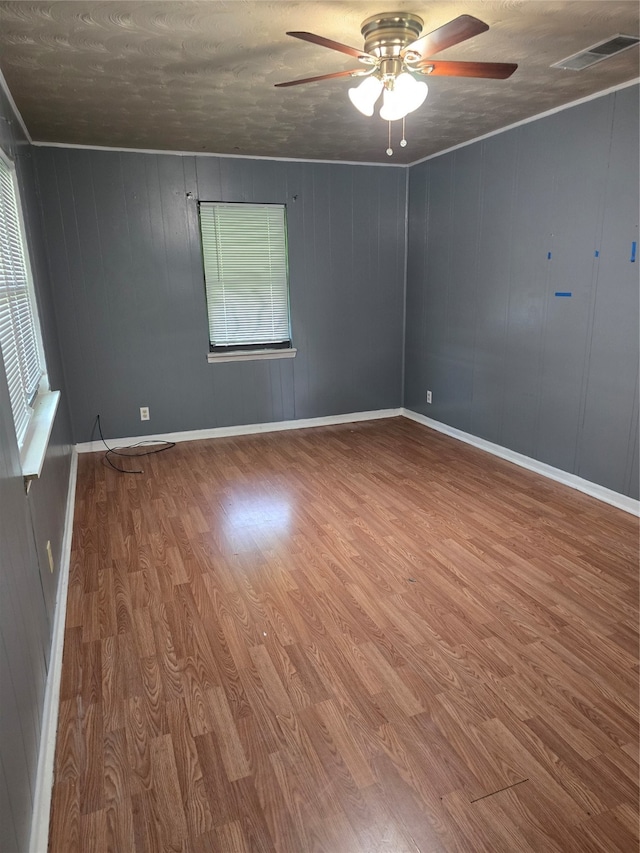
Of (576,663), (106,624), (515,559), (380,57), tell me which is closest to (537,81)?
(380,57)

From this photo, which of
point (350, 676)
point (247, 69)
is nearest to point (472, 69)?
point (247, 69)

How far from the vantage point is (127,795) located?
154cm

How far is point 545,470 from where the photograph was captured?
3918mm

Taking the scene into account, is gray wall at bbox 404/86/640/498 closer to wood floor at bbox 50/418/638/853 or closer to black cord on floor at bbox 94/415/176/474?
wood floor at bbox 50/418/638/853

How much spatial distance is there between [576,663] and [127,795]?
165cm

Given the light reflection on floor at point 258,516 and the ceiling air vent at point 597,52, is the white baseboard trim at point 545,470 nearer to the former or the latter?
the light reflection on floor at point 258,516

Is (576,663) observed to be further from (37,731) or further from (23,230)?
(23,230)

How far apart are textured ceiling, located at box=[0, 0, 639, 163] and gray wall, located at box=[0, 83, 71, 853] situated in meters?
0.57

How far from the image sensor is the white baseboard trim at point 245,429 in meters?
4.70

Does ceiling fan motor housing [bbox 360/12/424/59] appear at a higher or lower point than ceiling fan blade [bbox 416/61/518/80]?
higher

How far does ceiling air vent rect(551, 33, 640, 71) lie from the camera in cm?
238

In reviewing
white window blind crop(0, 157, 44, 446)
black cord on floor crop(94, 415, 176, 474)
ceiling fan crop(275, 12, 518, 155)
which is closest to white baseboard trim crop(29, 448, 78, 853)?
white window blind crop(0, 157, 44, 446)

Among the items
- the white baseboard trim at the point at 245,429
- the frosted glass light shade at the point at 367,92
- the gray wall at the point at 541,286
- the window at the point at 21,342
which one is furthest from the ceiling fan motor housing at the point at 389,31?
the white baseboard trim at the point at 245,429

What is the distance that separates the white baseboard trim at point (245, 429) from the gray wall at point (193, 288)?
0.21 ft
